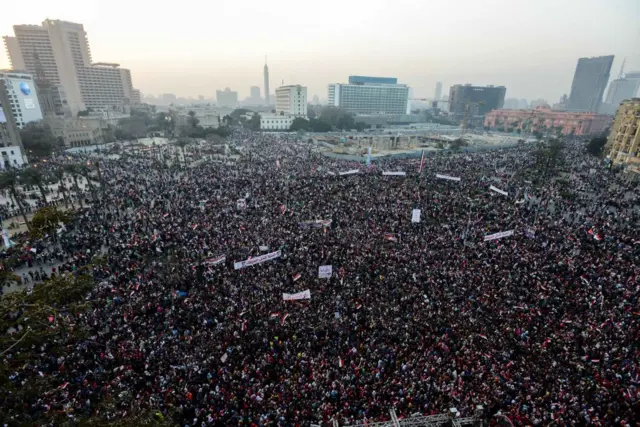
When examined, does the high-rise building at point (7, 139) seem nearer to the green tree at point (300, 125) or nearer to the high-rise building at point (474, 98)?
the green tree at point (300, 125)

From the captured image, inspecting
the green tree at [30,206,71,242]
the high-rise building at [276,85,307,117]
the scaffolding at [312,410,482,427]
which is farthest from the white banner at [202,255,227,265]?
the high-rise building at [276,85,307,117]

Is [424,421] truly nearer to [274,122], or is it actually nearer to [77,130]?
[77,130]

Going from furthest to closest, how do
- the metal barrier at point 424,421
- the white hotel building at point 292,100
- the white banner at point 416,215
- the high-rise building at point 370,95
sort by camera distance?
1. the high-rise building at point 370,95
2. the white hotel building at point 292,100
3. the white banner at point 416,215
4. the metal barrier at point 424,421

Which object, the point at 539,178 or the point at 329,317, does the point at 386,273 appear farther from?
the point at 539,178

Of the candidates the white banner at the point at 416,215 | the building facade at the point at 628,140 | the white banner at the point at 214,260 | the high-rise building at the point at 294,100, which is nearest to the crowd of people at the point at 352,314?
the white banner at the point at 214,260

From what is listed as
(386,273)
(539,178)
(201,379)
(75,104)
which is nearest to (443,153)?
(539,178)

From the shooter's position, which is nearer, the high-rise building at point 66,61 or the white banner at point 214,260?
the white banner at point 214,260

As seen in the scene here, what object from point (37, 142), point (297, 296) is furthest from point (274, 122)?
point (297, 296)

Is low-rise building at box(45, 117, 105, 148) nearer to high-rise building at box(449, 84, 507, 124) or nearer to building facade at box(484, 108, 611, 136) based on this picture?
building facade at box(484, 108, 611, 136)
